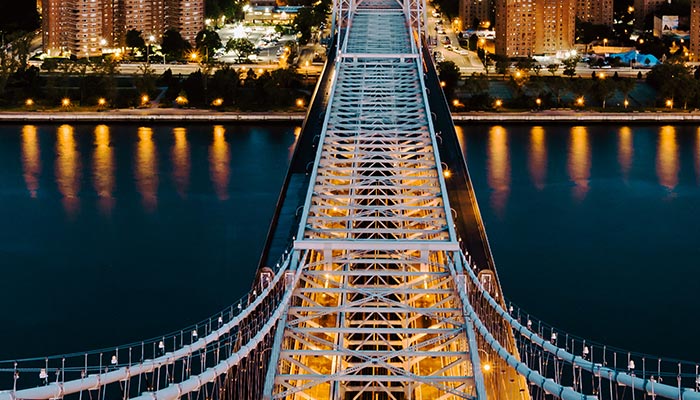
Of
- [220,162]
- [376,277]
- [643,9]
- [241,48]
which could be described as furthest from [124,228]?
[643,9]

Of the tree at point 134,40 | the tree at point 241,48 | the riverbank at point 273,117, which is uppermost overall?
the tree at point 134,40

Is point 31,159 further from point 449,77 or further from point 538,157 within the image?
point 449,77

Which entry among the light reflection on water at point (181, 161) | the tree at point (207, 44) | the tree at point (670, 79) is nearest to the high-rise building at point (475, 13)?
the tree at point (207, 44)

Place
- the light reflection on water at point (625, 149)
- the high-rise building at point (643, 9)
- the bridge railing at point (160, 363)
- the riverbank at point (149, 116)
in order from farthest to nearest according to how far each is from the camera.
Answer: the high-rise building at point (643, 9) < the riverbank at point (149, 116) < the light reflection on water at point (625, 149) < the bridge railing at point (160, 363)

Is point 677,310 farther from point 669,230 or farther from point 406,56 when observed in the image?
point 406,56

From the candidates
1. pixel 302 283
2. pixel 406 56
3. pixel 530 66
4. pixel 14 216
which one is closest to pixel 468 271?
pixel 302 283

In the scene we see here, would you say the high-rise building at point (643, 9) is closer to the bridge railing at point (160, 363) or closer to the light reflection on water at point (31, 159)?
the light reflection on water at point (31, 159)

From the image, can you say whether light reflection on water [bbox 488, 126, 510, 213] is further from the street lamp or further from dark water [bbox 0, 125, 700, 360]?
the street lamp
